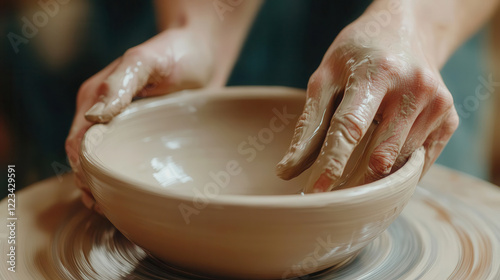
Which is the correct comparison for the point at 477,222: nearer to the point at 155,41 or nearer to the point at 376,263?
the point at 376,263

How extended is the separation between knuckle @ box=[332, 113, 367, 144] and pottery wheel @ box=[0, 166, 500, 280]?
0.61ft

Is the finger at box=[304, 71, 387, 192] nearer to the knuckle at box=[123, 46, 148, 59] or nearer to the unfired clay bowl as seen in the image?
the unfired clay bowl

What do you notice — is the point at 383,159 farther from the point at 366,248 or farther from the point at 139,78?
the point at 139,78

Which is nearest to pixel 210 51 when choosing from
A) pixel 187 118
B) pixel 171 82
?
pixel 171 82

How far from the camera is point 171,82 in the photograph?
1155 mm

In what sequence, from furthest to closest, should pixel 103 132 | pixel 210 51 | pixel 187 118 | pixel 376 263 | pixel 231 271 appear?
pixel 210 51 → pixel 187 118 → pixel 103 132 → pixel 376 263 → pixel 231 271

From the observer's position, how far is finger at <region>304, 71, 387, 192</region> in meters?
0.66

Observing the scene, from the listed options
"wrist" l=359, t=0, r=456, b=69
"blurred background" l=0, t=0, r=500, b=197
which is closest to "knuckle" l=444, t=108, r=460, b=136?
"wrist" l=359, t=0, r=456, b=69

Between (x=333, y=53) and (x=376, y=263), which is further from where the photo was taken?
(x=333, y=53)

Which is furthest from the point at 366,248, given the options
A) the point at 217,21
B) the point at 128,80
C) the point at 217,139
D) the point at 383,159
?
the point at 217,21

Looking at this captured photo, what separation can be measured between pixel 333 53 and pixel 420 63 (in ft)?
0.47

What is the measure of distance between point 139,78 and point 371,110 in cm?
50

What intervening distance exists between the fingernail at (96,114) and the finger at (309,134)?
35cm

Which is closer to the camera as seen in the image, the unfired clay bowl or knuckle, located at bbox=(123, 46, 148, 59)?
the unfired clay bowl
